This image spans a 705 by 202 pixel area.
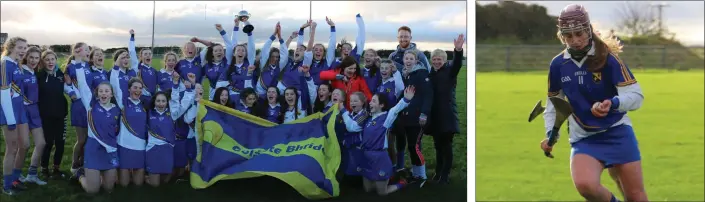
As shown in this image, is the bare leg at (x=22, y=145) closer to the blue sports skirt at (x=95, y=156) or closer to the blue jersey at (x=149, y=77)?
the blue sports skirt at (x=95, y=156)

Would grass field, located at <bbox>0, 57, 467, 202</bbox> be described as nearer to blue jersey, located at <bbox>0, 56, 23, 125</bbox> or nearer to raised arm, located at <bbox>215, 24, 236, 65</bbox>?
blue jersey, located at <bbox>0, 56, 23, 125</bbox>

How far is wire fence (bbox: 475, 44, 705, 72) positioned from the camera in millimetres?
6723

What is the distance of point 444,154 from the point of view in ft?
17.9

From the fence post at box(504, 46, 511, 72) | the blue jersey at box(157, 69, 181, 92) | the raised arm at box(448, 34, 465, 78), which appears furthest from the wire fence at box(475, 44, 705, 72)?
the blue jersey at box(157, 69, 181, 92)

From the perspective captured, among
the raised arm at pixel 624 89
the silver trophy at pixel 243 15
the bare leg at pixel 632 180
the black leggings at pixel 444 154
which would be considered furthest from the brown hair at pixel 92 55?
the bare leg at pixel 632 180

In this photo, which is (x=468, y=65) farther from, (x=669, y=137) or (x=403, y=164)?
(x=669, y=137)

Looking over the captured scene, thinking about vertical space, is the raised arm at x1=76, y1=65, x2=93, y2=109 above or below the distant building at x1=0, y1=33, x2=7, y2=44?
below

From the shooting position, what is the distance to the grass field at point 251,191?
5285mm

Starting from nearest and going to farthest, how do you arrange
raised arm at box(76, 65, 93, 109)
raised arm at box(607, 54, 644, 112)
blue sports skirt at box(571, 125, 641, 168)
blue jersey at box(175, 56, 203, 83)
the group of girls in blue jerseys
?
raised arm at box(607, 54, 644, 112) < blue sports skirt at box(571, 125, 641, 168) < the group of girls in blue jerseys < raised arm at box(76, 65, 93, 109) < blue jersey at box(175, 56, 203, 83)

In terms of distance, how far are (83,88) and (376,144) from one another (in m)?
2.25

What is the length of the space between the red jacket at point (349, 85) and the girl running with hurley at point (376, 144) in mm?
149

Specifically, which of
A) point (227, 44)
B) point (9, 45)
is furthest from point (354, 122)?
point (9, 45)

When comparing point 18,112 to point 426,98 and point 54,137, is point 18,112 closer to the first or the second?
point 54,137

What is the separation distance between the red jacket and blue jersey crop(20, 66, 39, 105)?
218cm
